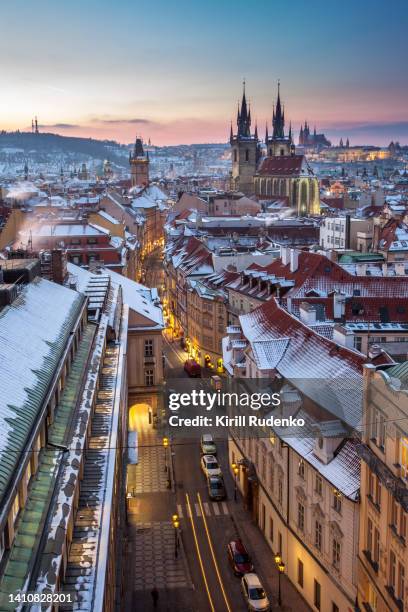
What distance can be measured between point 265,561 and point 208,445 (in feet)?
54.4

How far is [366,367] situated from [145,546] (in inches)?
781

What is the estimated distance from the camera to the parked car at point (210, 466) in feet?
175

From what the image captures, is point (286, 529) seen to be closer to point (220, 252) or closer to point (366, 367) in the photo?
point (366, 367)

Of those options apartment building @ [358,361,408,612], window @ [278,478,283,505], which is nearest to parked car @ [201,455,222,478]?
window @ [278,478,283,505]

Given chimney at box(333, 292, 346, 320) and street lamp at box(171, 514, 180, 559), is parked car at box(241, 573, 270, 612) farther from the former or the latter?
chimney at box(333, 292, 346, 320)

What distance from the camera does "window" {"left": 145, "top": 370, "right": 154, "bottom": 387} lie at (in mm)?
65375

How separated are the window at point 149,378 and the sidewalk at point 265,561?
54.8 ft

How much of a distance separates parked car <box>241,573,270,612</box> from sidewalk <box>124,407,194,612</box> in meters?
2.94

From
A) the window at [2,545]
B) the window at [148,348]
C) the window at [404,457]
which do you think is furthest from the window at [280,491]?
the window at [148,348]

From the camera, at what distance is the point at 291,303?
195ft

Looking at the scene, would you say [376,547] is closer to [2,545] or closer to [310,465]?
[310,465]

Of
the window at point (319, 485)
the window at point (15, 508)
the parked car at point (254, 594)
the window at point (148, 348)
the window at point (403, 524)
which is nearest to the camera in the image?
the window at point (15, 508)

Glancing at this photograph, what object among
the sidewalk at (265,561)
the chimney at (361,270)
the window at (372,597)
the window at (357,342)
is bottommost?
the sidewalk at (265,561)

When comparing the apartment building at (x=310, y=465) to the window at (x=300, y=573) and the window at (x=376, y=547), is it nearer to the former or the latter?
the window at (x=300, y=573)
